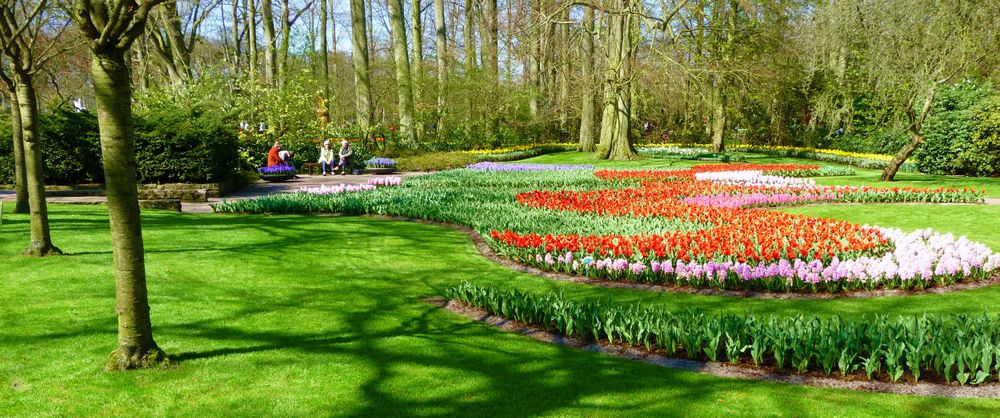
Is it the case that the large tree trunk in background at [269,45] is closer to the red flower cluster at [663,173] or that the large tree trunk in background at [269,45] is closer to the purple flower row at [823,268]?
the red flower cluster at [663,173]

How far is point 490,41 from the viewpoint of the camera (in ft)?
125

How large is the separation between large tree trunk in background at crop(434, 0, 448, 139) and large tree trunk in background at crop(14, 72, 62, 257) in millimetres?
26105

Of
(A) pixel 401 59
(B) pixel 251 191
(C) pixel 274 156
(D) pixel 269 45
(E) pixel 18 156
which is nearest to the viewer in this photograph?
(E) pixel 18 156

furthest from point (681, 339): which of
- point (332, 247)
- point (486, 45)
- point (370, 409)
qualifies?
point (486, 45)

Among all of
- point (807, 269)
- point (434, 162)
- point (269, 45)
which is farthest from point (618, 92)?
point (807, 269)

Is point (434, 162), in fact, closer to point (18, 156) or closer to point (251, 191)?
point (251, 191)

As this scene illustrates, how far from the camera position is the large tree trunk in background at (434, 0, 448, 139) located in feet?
109

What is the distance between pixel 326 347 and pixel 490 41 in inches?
1379

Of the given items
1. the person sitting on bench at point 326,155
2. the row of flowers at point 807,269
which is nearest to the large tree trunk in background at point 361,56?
the person sitting on bench at point 326,155

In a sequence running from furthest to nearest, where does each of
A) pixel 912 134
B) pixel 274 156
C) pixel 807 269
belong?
pixel 274 156 < pixel 912 134 < pixel 807 269

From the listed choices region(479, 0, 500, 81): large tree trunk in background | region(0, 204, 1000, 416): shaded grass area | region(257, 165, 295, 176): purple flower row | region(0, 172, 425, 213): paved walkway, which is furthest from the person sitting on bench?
region(479, 0, 500, 81): large tree trunk in background

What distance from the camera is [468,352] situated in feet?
15.7

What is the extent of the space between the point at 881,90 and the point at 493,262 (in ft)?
57.9

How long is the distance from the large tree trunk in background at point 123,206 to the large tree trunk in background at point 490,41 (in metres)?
32.1
